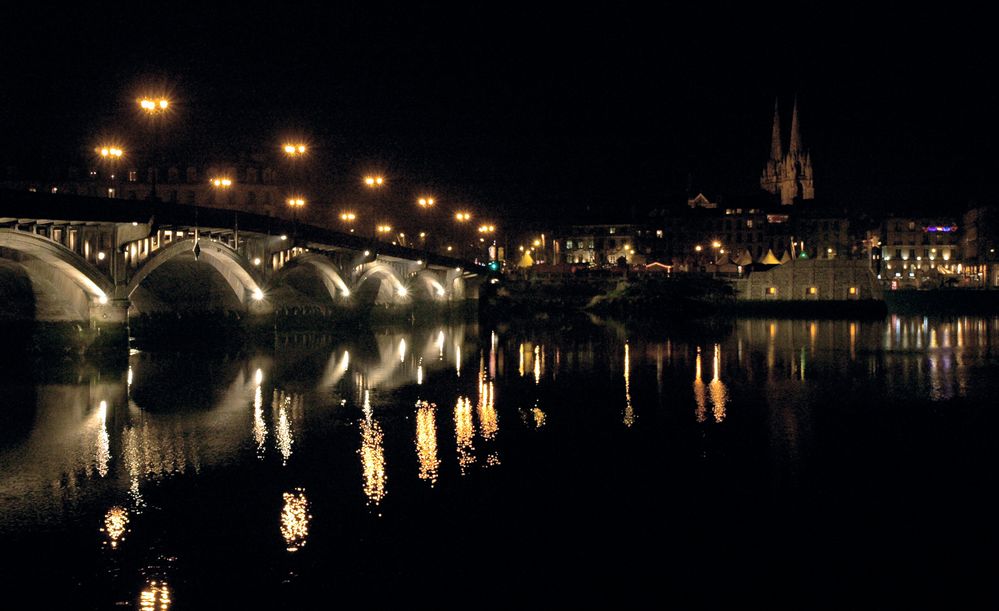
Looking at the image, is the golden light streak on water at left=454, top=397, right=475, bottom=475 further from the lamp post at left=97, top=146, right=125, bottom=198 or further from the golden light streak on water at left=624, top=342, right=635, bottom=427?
the lamp post at left=97, top=146, right=125, bottom=198

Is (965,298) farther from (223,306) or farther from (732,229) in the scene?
(223,306)

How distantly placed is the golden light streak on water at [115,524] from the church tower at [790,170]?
575 feet

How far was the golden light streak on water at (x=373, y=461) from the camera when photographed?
18.7 m

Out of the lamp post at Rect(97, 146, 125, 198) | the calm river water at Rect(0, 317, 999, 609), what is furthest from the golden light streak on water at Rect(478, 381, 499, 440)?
the lamp post at Rect(97, 146, 125, 198)

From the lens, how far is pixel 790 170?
182500 mm

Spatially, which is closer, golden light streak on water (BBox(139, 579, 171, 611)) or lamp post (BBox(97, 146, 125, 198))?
golden light streak on water (BBox(139, 579, 171, 611))

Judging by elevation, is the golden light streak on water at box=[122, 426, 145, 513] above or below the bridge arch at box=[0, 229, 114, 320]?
below

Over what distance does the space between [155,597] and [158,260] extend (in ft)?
109

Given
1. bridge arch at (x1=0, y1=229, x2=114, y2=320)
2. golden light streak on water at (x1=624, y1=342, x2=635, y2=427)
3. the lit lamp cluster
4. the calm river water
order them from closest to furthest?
the calm river water, golden light streak on water at (x1=624, y1=342, x2=635, y2=427), the lit lamp cluster, bridge arch at (x1=0, y1=229, x2=114, y2=320)

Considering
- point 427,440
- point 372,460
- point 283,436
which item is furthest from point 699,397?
point 283,436

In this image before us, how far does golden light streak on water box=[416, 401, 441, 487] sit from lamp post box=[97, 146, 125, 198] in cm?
2936

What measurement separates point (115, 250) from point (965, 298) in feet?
323

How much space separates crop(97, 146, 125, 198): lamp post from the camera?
51.0 meters

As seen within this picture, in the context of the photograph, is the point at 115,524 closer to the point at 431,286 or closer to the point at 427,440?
the point at 427,440
